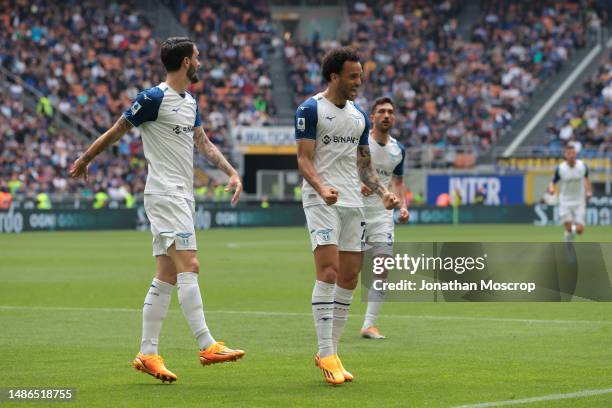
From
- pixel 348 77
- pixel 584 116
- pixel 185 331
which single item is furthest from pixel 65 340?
pixel 584 116

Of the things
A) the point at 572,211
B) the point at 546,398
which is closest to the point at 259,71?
the point at 572,211

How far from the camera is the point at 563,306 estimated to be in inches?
669

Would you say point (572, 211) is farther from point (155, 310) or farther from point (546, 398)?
point (546, 398)

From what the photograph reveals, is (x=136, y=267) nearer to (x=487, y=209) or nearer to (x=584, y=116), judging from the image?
(x=487, y=209)

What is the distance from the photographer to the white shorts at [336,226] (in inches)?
390

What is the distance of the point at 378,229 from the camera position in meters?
14.0

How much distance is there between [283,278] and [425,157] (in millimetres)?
32821

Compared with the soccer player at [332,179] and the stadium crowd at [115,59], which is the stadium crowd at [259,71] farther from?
the soccer player at [332,179]

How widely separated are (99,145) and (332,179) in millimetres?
1835

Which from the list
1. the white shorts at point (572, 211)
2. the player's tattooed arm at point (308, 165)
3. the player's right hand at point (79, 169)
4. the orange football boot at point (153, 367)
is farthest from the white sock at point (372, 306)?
the white shorts at point (572, 211)

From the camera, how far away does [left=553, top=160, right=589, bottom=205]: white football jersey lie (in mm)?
27297

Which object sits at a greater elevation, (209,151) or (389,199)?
(209,151)

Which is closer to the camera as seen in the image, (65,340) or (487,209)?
(65,340)

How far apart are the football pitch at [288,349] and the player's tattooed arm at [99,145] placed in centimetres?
159
